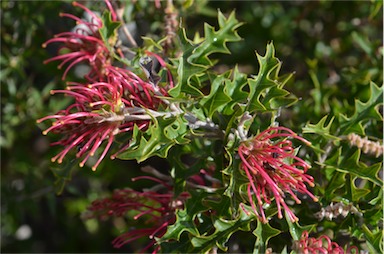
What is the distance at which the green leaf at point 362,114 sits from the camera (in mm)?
1659

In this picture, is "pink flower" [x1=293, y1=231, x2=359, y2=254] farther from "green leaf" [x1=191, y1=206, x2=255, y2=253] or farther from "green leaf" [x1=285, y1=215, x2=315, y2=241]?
"green leaf" [x1=191, y1=206, x2=255, y2=253]

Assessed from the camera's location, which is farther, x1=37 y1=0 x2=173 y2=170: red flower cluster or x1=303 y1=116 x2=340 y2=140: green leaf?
x1=303 y1=116 x2=340 y2=140: green leaf

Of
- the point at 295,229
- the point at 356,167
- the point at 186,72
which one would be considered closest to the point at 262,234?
the point at 295,229

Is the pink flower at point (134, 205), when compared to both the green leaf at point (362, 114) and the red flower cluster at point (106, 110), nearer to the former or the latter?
the red flower cluster at point (106, 110)

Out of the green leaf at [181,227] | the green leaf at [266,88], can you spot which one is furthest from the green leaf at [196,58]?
the green leaf at [181,227]

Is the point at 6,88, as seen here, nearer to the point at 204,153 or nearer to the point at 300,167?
the point at 204,153

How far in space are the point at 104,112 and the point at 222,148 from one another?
0.35 meters

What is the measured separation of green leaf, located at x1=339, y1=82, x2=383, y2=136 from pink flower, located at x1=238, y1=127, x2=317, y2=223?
0.98ft

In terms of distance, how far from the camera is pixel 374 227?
1.55m

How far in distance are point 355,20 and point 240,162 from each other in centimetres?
117

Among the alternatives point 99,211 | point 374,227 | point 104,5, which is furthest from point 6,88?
point 374,227

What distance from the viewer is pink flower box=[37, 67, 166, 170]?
4.53 ft

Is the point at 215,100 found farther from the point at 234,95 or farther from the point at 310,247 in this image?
the point at 310,247

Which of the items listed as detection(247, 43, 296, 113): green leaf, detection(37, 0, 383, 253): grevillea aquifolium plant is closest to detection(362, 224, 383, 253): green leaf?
detection(37, 0, 383, 253): grevillea aquifolium plant
